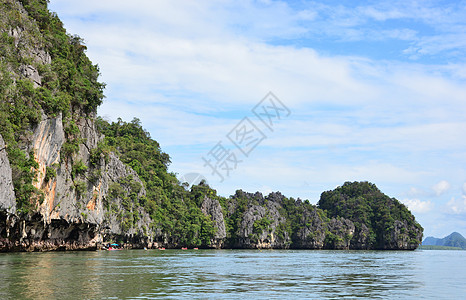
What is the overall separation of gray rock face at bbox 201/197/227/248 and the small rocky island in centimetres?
58

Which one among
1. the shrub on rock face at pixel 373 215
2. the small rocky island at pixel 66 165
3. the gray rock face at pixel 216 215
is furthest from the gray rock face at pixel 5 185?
the shrub on rock face at pixel 373 215

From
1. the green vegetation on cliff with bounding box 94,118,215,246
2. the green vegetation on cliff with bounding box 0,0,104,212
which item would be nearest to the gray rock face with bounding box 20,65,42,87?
the green vegetation on cliff with bounding box 0,0,104,212

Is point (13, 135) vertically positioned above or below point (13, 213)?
above

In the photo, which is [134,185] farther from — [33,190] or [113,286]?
[113,286]

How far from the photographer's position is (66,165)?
143 ft

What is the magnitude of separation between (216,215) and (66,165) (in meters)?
63.0

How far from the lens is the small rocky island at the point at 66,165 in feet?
110

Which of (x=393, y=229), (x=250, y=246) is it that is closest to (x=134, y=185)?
(x=250, y=246)

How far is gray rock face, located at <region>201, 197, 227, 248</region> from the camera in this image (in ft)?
329

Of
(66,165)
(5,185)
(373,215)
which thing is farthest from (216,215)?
(5,185)

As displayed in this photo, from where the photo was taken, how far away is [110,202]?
206ft

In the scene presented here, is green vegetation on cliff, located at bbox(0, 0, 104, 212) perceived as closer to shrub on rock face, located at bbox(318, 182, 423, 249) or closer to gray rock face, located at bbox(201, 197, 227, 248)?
gray rock face, located at bbox(201, 197, 227, 248)

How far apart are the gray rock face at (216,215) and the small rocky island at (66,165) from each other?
58 cm

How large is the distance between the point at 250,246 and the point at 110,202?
55245 millimetres
